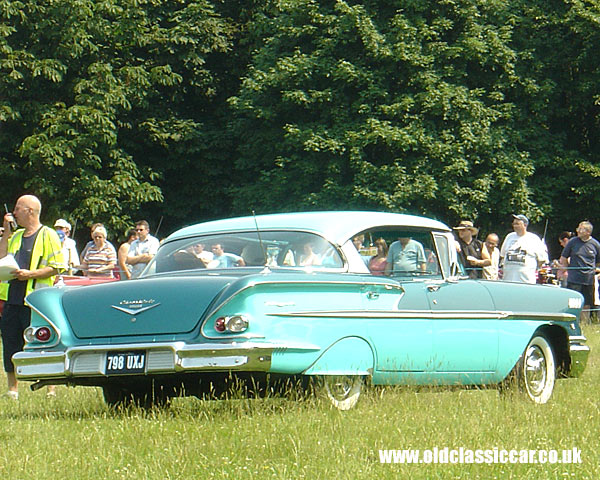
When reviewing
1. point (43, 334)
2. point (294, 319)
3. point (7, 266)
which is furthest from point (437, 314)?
point (7, 266)

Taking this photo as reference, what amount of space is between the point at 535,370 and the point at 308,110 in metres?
26.0

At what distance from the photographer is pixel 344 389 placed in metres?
8.34

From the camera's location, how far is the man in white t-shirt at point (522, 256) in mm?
18578

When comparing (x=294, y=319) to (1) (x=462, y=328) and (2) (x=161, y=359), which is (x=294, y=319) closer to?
(2) (x=161, y=359)

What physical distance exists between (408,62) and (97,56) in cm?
916

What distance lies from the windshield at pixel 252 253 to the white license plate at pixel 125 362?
47.5 inches

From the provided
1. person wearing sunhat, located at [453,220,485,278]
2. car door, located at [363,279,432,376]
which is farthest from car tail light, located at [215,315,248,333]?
person wearing sunhat, located at [453,220,485,278]

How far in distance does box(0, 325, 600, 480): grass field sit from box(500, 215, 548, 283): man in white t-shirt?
9314 millimetres

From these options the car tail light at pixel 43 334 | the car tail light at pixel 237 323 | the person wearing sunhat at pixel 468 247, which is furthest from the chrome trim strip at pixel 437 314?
the person wearing sunhat at pixel 468 247

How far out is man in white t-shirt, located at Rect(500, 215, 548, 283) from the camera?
61.0 feet

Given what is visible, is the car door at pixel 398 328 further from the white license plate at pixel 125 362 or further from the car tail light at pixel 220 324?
the white license plate at pixel 125 362

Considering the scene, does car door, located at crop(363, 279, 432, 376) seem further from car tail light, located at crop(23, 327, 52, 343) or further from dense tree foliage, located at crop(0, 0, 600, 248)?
dense tree foliage, located at crop(0, 0, 600, 248)

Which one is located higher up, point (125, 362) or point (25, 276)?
point (25, 276)

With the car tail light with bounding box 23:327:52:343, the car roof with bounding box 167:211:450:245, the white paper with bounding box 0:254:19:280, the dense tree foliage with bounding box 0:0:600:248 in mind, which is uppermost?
the dense tree foliage with bounding box 0:0:600:248
